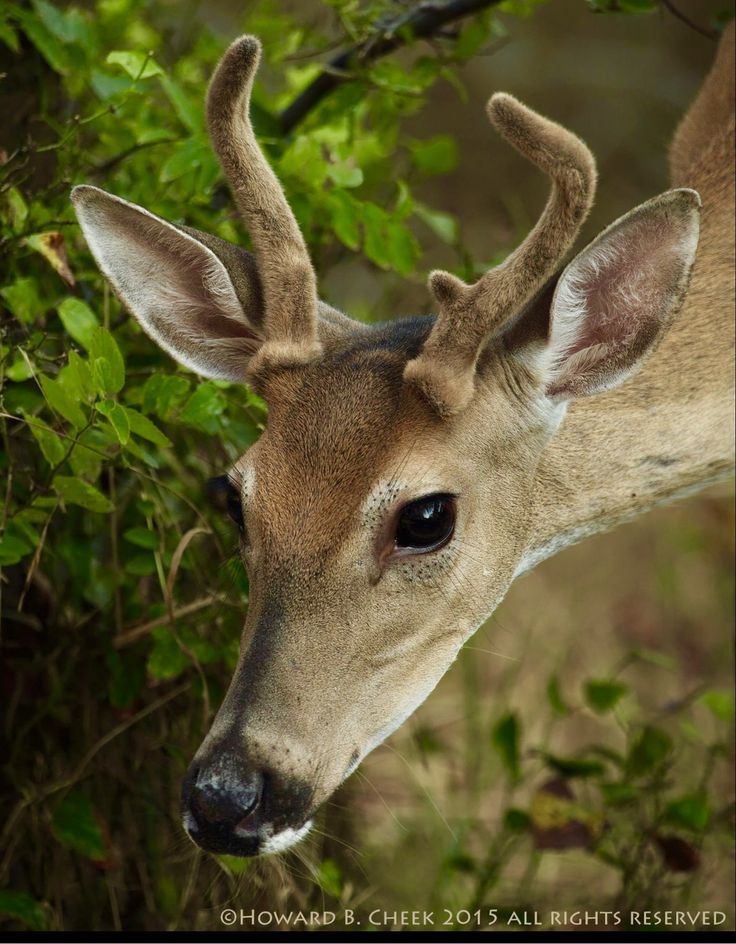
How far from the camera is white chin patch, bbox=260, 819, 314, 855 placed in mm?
2943

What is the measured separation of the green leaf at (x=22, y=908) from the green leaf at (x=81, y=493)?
1168mm

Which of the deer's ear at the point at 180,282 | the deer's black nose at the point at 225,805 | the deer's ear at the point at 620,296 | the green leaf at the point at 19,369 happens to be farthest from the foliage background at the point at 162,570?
the deer's ear at the point at 620,296

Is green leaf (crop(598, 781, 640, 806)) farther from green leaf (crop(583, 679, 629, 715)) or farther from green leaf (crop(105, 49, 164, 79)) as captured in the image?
green leaf (crop(105, 49, 164, 79))

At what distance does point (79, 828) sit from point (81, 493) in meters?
1.08

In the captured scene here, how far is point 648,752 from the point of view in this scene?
4754mm

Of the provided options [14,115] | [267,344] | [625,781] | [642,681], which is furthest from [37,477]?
[642,681]

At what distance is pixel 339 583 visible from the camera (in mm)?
3162

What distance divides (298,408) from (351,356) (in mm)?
223

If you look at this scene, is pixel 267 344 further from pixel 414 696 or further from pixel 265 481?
pixel 414 696

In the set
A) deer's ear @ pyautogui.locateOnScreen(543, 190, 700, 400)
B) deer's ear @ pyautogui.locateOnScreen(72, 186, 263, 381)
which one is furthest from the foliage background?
deer's ear @ pyautogui.locateOnScreen(543, 190, 700, 400)

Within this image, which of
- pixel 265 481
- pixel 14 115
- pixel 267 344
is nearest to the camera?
pixel 265 481

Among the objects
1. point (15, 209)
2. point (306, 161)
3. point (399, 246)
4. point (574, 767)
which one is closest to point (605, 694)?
point (574, 767)

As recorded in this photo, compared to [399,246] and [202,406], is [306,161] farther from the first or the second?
[202,406]

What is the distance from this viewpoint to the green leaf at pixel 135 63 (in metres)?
3.78
